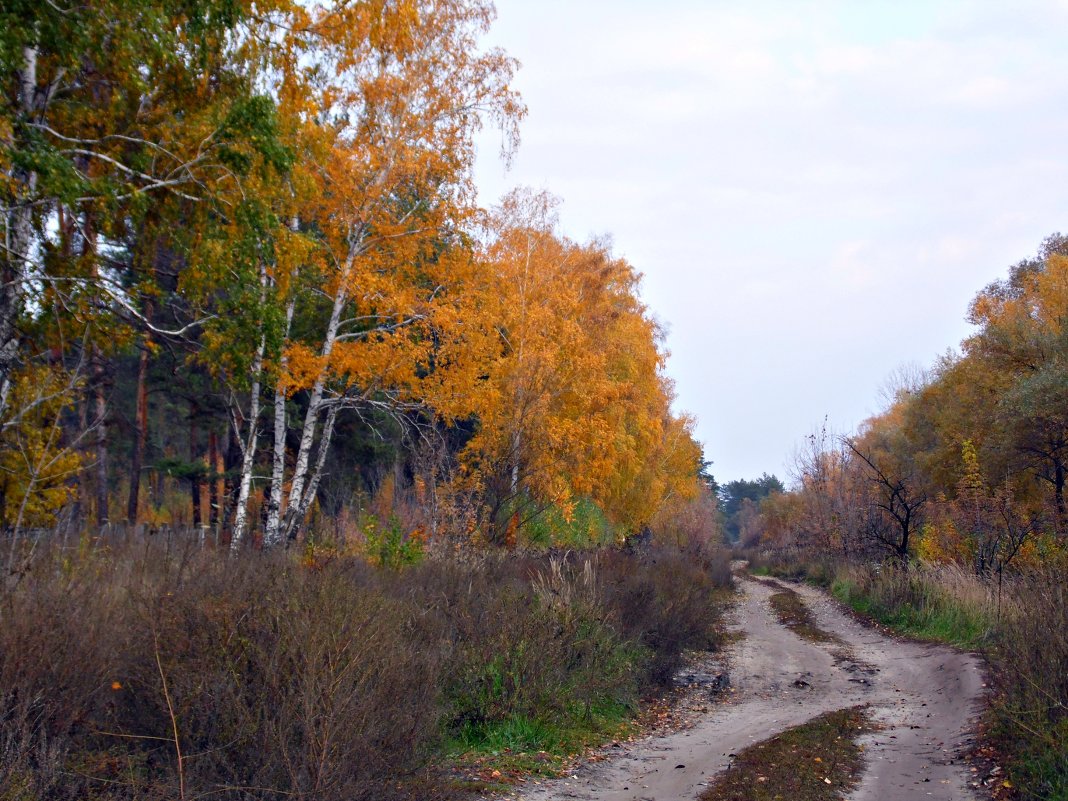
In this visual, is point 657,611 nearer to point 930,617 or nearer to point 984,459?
point 930,617

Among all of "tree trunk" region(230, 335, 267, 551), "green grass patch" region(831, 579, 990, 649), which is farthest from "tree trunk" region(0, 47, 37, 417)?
"green grass patch" region(831, 579, 990, 649)

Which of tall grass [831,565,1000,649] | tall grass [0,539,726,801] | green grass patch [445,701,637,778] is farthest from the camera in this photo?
tall grass [831,565,1000,649]

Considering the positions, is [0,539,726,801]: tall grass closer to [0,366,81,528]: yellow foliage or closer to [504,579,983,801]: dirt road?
[504,579,983,801]: dirt road

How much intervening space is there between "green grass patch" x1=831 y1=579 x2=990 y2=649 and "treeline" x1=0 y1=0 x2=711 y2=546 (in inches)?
305

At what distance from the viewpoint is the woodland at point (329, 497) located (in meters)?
4.85

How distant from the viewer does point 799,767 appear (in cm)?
748

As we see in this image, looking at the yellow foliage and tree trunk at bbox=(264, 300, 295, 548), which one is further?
tree trunk at bbox=(264, 300, 295, 548)

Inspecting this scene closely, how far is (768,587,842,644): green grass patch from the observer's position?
18156 millimetres

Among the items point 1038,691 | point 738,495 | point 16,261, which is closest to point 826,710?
point 1038,691

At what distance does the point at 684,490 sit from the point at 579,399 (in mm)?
16423

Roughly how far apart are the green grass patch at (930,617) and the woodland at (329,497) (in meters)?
0.12

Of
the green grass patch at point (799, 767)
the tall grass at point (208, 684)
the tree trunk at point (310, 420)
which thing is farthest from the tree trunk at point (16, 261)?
the green grass patch at point (799, 767)

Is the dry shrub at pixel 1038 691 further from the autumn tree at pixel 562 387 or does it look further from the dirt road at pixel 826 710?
the autumn tree at pixel 562 387

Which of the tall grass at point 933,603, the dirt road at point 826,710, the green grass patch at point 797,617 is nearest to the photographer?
the dirt road at point 826,710
